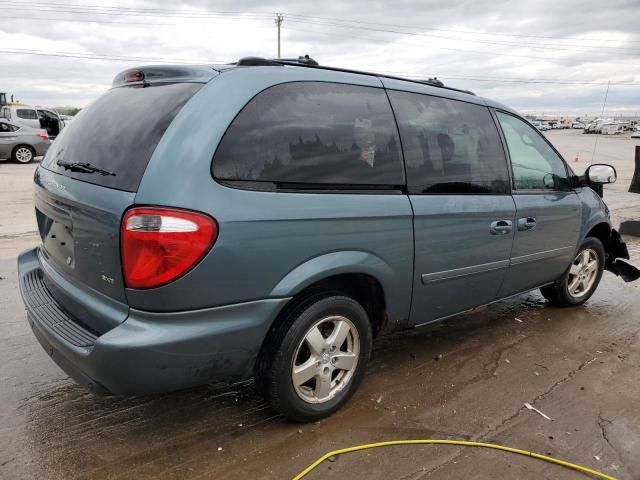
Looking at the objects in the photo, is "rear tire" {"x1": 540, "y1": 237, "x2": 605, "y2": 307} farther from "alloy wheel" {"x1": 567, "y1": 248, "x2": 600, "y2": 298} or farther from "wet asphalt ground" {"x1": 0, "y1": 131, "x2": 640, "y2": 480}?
"wet asphalt ground" {"x1": 0, "y1": 131, "x2": 640, "y2": 480}

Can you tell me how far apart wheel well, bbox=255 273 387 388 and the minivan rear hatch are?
29.2 inches

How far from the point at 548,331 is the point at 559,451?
1788 mm

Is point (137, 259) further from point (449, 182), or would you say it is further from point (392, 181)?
point (449, 182)

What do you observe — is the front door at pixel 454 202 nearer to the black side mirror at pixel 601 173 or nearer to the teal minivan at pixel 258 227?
the teal minivan at pixel 258 227

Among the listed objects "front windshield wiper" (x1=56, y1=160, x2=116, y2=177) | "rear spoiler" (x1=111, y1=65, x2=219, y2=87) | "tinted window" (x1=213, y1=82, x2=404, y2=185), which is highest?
"rear spoiler" (x1=111, y1=65, x2=219, y2=87)

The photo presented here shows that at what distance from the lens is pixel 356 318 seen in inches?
113

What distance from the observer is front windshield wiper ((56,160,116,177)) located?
245 centimetres

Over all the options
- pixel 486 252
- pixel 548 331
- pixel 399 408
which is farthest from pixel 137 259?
pixel 548 331

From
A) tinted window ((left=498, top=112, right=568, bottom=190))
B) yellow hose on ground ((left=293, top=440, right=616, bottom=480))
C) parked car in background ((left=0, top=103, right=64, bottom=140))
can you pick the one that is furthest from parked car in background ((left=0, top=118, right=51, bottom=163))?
yellow hose on ground ((left=293, top=440, right=616, bottom=480))

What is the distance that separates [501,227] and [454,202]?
1.72 ft

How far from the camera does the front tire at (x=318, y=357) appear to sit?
2.60m

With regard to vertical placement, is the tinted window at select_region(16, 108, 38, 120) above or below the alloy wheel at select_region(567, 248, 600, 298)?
above

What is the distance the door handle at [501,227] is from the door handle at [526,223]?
12 centimetres

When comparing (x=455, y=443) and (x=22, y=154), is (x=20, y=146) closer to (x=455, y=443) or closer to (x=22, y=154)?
(x=22, y=154)
